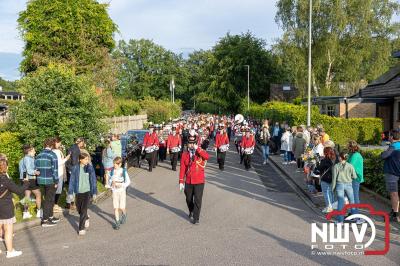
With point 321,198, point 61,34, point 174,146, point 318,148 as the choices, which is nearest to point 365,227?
point 321,198

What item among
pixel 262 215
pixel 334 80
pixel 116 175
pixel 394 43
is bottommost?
pixel 262 215

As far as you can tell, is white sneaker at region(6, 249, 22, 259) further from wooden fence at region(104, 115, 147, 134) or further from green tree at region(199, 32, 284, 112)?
green tree at region(199, 32, 284, 112)

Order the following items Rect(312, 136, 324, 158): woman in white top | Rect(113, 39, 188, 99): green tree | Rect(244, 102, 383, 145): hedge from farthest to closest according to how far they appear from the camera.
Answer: Rect(113, 39, 188, 99): green tree < Rect(244, 102, 383, 145): hedge < Rect(312, 136, 324, 158): woman in white top

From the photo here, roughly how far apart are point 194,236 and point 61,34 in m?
27.7

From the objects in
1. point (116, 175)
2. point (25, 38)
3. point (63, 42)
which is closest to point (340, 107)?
point (63, 42)

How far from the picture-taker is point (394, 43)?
4188 cm

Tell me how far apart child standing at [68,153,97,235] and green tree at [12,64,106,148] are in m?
4.75

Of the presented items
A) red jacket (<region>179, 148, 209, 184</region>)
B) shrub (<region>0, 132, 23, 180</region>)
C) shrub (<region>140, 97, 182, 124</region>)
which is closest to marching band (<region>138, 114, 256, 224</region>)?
red jacket (<region>179, 148, 209, 184</region>)

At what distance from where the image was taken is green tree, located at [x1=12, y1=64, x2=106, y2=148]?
13.5 m

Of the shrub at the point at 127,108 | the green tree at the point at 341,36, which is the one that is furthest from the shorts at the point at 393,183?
the shrub at the point at 127,108

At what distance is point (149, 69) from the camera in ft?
319

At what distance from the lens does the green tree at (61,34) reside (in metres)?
32.0

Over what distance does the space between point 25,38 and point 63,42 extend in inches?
112

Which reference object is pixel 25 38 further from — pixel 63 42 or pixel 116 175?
pixel 116 175
